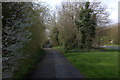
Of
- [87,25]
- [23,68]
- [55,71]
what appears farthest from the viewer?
[87,25]

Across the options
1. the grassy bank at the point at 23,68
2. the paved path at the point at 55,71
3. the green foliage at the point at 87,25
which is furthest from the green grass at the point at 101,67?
the grassy bank at the point at 23,68

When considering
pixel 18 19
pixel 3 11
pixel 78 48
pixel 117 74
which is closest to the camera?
pixel 3 11

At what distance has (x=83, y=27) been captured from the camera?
15.0 metres

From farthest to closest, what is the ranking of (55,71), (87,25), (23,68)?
(87,25) → (55,71) → (23,68)

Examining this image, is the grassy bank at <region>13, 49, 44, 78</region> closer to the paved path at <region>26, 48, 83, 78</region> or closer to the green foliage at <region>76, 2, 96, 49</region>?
the paved path at <region>26, 48, 83, 78</region>

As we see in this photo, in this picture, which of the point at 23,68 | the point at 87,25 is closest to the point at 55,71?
the point at 23,68

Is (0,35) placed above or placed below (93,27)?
below

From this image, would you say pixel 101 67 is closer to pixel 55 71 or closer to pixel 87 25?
pixel 55 71

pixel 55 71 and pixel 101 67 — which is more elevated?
pixel 101 67

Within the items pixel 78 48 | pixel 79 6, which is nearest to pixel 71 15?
pixel 79 6

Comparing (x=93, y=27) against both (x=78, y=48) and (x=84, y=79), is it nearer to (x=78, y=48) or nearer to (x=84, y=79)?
(x=78, y=48)

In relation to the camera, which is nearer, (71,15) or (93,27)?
(93,27)

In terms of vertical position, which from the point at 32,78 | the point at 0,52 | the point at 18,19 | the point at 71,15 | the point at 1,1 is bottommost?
the point at 32,78

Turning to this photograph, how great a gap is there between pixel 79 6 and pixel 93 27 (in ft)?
11.7
